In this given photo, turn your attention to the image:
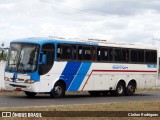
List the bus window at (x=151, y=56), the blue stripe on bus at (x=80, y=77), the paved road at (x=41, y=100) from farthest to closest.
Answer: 1. the bus window at (x=151, y=56)
2. the blue stripe on bus at (x=80, y=77)
3. the paved road at (x=41, y=100)

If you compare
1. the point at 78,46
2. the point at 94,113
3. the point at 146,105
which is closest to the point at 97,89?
the point at 78,46

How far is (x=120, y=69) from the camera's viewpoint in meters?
29.5

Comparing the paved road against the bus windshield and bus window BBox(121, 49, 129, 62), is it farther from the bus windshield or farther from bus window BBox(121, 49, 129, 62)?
bus window BBox(121, 49, 129, 62)

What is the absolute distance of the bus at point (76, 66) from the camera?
24172 millimetres

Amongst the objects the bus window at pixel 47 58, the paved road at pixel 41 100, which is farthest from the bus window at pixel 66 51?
the paved road at pixel 41 100

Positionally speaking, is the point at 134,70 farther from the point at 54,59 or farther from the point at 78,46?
the point at 54,59

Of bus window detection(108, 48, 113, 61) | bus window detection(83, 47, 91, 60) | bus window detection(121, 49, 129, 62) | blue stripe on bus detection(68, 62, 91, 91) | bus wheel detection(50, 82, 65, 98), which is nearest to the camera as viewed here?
bus wheel detection(50, 82, 65, 98)

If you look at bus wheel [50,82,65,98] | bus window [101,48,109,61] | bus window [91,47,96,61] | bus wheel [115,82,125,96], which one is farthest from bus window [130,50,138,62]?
bus wheel [50,82,65,98]

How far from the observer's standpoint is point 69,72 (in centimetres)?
2570

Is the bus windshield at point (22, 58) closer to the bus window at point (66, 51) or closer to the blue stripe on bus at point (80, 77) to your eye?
the bus window at point (66, 51)

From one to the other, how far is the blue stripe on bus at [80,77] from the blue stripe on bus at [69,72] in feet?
0.96

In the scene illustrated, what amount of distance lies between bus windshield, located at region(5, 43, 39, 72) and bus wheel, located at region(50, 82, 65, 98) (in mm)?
1767

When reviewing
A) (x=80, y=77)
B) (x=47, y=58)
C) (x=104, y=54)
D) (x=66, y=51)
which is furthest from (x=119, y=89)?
(x=47, y=58)

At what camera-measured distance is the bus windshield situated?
948 inches
